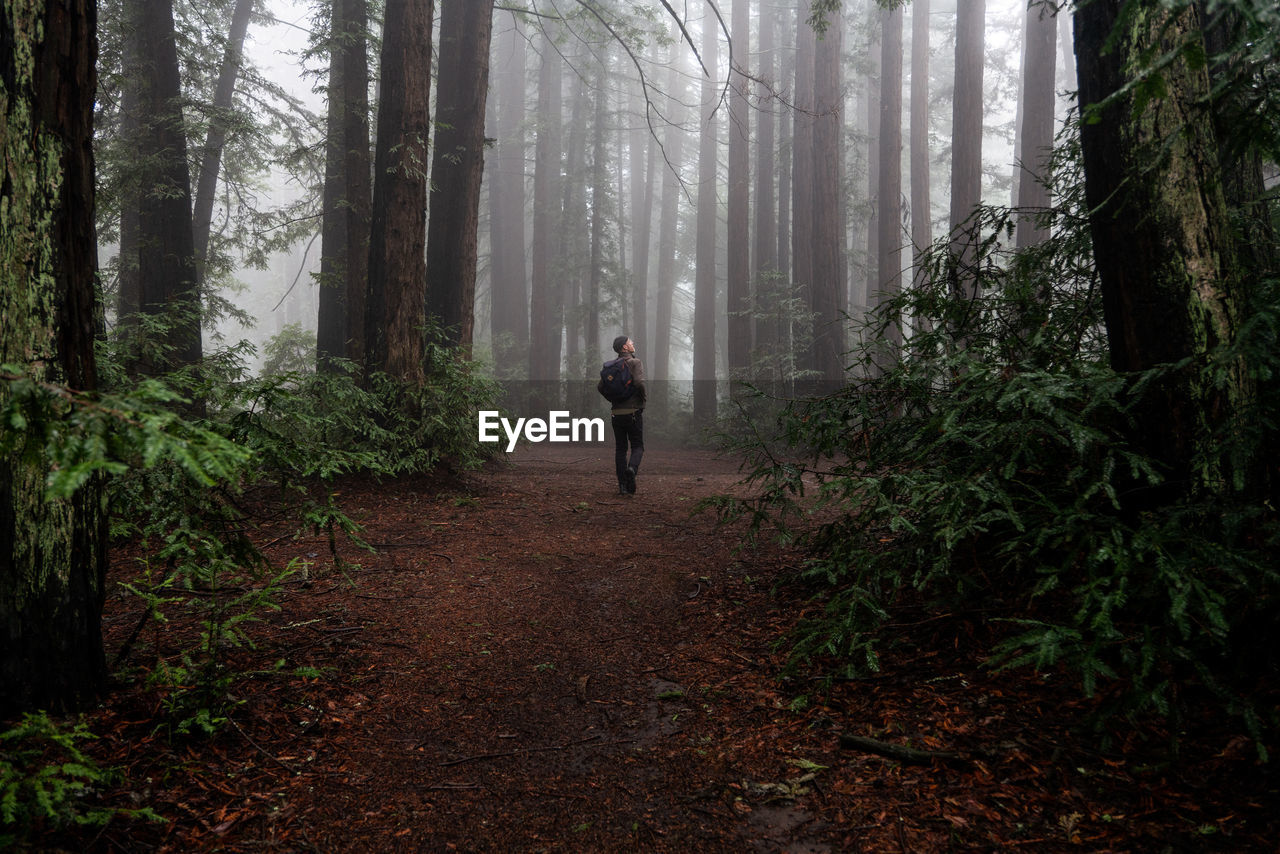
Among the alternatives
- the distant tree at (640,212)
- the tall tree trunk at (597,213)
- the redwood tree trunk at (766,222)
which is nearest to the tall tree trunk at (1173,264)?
the redwood tree trunk at (766,222)

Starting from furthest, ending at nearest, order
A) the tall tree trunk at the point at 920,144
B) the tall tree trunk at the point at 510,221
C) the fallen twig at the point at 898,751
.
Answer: the tall tree trunk at the point at 510,221 → the tall tree trunk at the point at 920,144 → the fallen twig at the point at 898,751

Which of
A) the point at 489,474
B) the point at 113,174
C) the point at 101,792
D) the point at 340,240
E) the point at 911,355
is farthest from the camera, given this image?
the point at 340,240

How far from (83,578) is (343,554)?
303 cm

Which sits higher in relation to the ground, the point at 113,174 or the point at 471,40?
the point at 471,40

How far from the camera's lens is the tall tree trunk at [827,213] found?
16.2m

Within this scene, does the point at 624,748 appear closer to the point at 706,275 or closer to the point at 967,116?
the point at 967,116

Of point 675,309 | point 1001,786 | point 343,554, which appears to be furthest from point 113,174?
point 675,309

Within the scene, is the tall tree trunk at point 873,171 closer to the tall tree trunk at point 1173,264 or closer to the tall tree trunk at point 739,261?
the tall tree trunk at point 739,261

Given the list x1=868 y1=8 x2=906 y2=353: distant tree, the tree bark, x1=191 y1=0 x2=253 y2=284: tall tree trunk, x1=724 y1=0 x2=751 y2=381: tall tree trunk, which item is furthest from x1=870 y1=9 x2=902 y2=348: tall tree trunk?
x1=191 y1=0 x2=253 y2=284: tall tree trunk

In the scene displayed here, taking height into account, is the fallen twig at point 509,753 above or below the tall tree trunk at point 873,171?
below

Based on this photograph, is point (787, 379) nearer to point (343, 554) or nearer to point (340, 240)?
point (340, 240)

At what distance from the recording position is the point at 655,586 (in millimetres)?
5195

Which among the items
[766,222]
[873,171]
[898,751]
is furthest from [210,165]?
[873,171]

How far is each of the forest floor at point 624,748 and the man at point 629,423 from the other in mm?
4659
